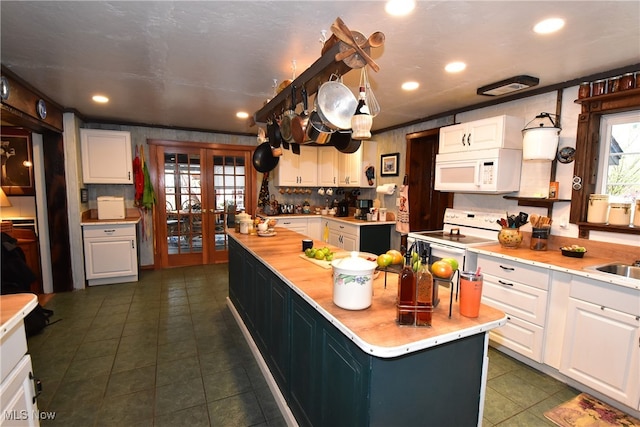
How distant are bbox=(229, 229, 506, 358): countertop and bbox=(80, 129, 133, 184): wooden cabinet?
3.59 metres

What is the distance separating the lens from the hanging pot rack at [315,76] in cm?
152

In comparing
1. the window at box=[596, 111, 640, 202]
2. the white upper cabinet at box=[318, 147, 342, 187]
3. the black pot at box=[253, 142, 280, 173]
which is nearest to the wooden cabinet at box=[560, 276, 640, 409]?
the window at box=[596, 111, 640, 202]

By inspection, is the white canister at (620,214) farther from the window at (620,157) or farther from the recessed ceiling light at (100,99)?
the recessed ceiling light at (100,99)

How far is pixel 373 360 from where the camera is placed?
3.79 ft

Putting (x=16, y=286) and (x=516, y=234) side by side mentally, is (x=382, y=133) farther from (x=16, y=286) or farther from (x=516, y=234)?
(x=16, y=286)

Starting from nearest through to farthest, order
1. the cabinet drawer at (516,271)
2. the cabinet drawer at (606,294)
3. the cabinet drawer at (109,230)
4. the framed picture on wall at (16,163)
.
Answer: the cabinet drawer at (606,294) → the cabinet drawer at (516,271) → the framed picture on wall at (16,163) → the cabinet drawer at (109,230)

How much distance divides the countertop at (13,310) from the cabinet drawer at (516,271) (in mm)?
3004

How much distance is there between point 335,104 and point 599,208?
7.61ft

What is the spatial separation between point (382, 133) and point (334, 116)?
3442 millimetres

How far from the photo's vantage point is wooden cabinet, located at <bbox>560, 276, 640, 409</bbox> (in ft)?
6.12

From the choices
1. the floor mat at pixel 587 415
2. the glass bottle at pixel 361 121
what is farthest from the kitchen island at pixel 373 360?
the floor mat at pixel 587 415

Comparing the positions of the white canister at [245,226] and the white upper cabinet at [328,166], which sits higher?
the white upper cabinet at [328,166]

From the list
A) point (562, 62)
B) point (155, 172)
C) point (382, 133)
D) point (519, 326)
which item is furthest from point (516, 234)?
point (155, 172)

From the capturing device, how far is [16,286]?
2.68 meters
